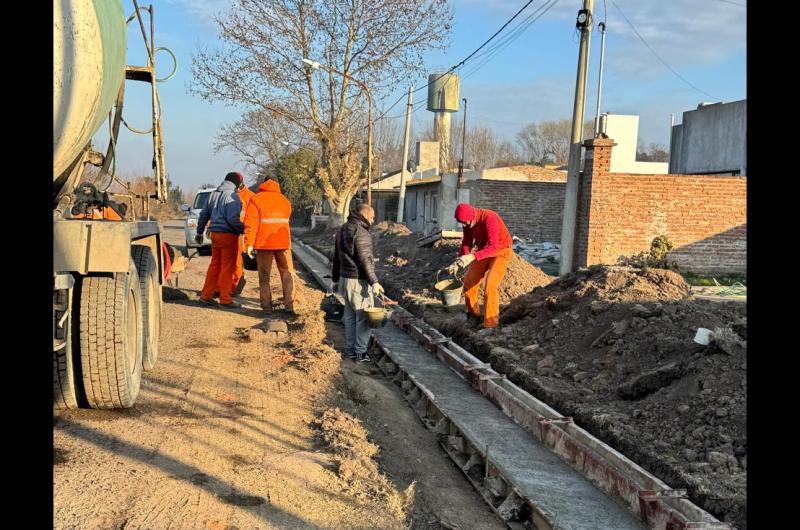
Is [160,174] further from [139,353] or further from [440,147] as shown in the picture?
[440,147]

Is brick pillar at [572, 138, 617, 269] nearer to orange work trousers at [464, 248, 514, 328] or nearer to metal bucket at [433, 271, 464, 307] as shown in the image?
metal bucket at [433, 271, 464, 307]

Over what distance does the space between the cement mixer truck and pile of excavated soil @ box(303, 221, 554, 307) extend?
7503mm

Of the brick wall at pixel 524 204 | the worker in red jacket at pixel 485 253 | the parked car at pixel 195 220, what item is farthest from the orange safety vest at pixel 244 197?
the brick wall at pixel 524 204

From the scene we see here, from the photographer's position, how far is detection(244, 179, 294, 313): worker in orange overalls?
9922 millimetres

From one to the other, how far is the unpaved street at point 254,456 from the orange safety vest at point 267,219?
260cm

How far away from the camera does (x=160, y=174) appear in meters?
7.02

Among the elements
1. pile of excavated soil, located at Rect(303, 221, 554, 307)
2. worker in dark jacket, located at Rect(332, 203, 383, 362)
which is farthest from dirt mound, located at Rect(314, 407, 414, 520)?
pile of excavated soil, located at Rect(303, 221, 554, 307)

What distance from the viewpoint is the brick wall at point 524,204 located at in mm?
27016

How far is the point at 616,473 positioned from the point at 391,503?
1.66 m

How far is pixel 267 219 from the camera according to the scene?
9.98 metres

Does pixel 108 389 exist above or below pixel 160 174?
below

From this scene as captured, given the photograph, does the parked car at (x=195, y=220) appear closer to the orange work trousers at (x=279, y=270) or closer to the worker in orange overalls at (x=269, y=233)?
the orange work trousers at (x=279, y=270)
